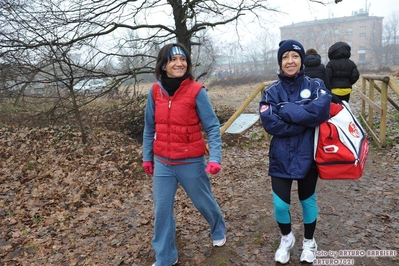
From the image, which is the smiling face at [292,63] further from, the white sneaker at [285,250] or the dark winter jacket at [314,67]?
the dark winter jacket at [314,67]

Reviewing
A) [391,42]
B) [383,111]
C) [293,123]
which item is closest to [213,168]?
[293,123]

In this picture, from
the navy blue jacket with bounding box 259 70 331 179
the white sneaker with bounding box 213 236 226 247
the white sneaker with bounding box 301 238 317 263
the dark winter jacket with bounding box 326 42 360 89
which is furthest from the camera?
the dark winter jacket with bounding box 326 42 360 89

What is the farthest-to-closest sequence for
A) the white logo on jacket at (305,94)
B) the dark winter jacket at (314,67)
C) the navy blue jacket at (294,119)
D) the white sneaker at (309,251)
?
the dark winter jacket at (314,67)
the white sneaker at (309,251)
the white logo on jacket at (305,94)
the navy blue jacket at (294,119)

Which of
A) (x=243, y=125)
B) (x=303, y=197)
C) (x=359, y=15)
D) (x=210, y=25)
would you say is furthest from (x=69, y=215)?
(x=359, y=15)

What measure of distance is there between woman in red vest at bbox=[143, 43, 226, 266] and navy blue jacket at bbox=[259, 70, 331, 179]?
0.47 meters

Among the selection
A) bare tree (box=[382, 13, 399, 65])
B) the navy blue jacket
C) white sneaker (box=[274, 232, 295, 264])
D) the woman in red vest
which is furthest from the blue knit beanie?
bare tree (box=[382, 13, 399, 65])

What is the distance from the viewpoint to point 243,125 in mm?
8219

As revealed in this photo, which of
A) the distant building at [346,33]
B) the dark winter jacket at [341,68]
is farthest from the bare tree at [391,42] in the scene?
the dark winter jacket at [341,68]

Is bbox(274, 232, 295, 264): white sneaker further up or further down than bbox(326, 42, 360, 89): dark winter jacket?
further down

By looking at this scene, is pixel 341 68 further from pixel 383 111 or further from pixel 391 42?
pixel 391 42

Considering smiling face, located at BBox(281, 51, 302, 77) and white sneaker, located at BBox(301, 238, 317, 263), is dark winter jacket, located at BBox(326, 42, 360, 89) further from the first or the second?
white sneaker, located at BBox(301, 238, 317, 263)

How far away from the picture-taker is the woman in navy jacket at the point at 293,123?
237 centimetres

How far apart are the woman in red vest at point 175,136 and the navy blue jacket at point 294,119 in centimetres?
47

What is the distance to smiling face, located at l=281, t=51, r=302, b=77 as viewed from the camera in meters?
2.46
